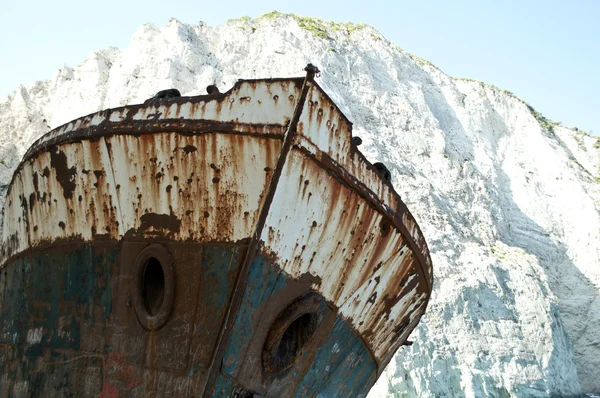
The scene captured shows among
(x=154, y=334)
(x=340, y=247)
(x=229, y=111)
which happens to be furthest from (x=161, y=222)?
(x=340, y=247)

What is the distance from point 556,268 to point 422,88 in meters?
12.5

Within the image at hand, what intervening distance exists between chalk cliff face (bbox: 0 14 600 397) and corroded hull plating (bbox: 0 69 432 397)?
712 inches

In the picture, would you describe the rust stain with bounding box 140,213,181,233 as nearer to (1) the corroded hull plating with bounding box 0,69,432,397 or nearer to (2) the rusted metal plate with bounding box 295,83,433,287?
(1) the corroded hull plating with bounding box 0,69,432,397

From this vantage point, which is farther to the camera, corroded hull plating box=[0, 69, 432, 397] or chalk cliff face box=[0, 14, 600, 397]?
chalk cliff face box=[0, 14, 600, 397]

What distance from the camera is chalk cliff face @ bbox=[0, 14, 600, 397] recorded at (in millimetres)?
26016

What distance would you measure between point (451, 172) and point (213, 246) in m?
30.3

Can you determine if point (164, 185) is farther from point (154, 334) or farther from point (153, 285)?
point (154, 334)

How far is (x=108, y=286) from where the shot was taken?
5.39 metres

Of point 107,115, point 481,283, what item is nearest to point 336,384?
point 107,115

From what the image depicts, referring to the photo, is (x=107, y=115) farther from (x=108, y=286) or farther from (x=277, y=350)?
(x=277, y=350)

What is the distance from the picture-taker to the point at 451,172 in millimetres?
34062

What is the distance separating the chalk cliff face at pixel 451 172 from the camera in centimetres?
2602

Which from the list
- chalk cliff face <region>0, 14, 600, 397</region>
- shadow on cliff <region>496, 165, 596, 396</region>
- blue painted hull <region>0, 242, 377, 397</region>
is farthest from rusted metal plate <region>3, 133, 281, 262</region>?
shadow on cliff <region>496, 165, 596, 396</region>

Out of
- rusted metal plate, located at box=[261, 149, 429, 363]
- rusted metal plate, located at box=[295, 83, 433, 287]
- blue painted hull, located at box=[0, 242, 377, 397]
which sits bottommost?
blue painted hull, located at box=[0, 242, 377, 397]
